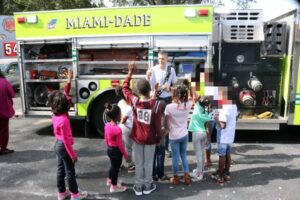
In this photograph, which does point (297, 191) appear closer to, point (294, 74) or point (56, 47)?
point (294, 74)

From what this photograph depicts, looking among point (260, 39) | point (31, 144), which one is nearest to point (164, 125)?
point (260, 39)

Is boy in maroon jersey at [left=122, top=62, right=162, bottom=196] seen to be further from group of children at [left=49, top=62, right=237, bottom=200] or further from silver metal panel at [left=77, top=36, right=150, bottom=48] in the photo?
silver metal panel at [left=77, top=36, right=150, bottom=48]

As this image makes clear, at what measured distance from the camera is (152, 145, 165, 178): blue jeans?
500cm

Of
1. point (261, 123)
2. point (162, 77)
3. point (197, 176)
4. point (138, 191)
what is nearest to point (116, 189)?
point (138, 191)

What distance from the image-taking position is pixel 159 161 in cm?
505

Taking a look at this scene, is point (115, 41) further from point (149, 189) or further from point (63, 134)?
point (149, 189)

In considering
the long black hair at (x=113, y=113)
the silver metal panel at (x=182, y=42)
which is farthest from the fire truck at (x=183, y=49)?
the long black hair at (x=113, y=113)

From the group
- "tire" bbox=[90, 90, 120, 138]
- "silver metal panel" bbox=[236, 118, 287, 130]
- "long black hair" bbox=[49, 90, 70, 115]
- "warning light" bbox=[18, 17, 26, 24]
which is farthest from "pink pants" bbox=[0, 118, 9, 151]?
"silver metal panel" bbox=[236, 118, 287, 130]

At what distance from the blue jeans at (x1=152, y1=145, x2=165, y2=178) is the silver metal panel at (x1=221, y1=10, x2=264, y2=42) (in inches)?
112

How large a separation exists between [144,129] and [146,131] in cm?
4

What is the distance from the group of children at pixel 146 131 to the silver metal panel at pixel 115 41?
1874 mm

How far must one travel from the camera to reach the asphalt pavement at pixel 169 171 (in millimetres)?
4727

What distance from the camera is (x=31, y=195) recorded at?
4773 millimetres

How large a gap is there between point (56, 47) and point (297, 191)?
5255 millimetres
